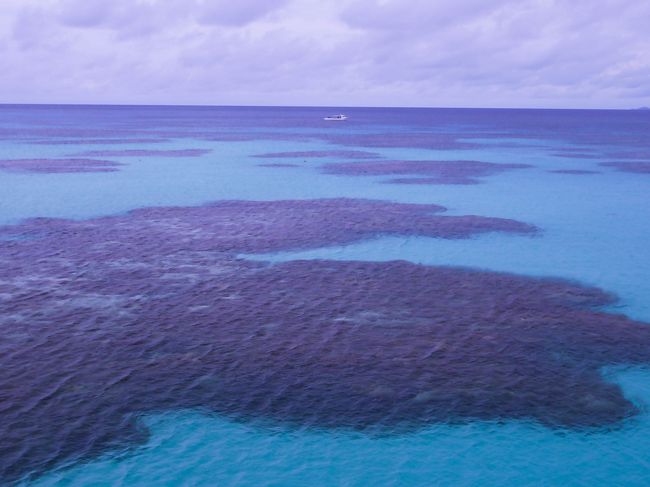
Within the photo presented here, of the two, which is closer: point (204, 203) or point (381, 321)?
point (381, 321)

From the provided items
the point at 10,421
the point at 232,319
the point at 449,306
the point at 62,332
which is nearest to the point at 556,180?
the point at 449,306

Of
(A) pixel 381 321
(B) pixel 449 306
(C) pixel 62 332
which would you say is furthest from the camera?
(B) pixel 449 306

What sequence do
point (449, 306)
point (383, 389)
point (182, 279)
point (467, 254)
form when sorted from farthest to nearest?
point (467, 254) → point (182, 279) → point (449, 306) → point (383, 389)

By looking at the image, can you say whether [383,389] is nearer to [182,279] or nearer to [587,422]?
[587,422]

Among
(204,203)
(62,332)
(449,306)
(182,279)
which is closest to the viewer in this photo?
(62,332)

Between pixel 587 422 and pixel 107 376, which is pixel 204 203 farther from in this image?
pixel 587 422

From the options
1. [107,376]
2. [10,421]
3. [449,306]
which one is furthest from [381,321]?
[10,421]
